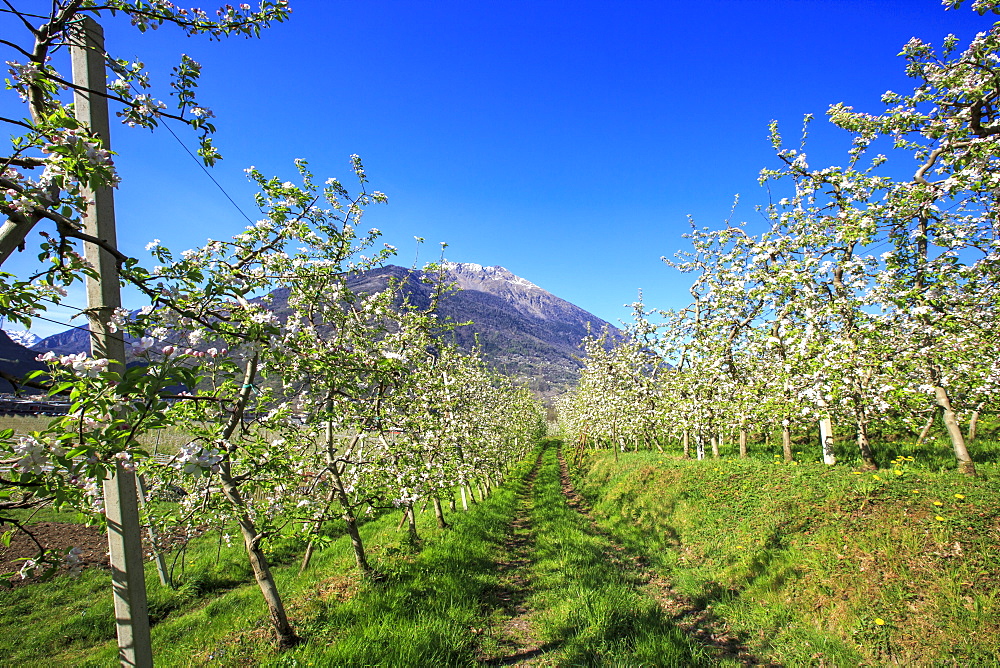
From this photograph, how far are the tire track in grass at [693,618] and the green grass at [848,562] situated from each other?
0.23 m

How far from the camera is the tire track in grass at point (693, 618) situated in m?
6.17

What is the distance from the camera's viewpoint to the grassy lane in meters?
5.95

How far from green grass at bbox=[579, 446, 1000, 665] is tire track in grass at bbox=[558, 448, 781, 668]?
23cm

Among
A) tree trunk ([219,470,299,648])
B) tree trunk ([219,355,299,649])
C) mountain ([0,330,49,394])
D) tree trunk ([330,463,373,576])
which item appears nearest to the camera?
mountain ([0,330,49,394])

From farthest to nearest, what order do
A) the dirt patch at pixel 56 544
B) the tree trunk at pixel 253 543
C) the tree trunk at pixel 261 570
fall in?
the dirt patch at pixel 56 544 < the tree trunk at pixel 261 570 < the tree trunk at pixel 253 543

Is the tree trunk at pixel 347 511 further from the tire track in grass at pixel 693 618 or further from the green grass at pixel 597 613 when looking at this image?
the tire track in grass at pixel 693 618

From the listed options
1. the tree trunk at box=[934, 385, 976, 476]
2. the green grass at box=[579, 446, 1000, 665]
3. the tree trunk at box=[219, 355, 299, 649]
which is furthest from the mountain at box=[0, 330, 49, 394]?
the tree trunk at box=[934, 385, 976, 476]

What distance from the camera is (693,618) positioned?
24.3 ft

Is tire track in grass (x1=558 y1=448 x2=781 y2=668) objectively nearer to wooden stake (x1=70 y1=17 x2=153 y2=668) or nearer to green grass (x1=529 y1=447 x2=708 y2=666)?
green grass (x1=529 y1=447 x2=708 y2=666)

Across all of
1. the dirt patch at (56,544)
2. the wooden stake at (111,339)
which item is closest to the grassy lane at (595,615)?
the wooden stake at (111,339)

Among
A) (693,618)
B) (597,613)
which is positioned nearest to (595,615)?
(597,613)

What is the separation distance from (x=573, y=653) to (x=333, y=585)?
5190mm

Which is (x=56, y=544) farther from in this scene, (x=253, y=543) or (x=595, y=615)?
(x=595, y=615)

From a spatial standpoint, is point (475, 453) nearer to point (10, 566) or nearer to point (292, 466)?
point (292, 466)
